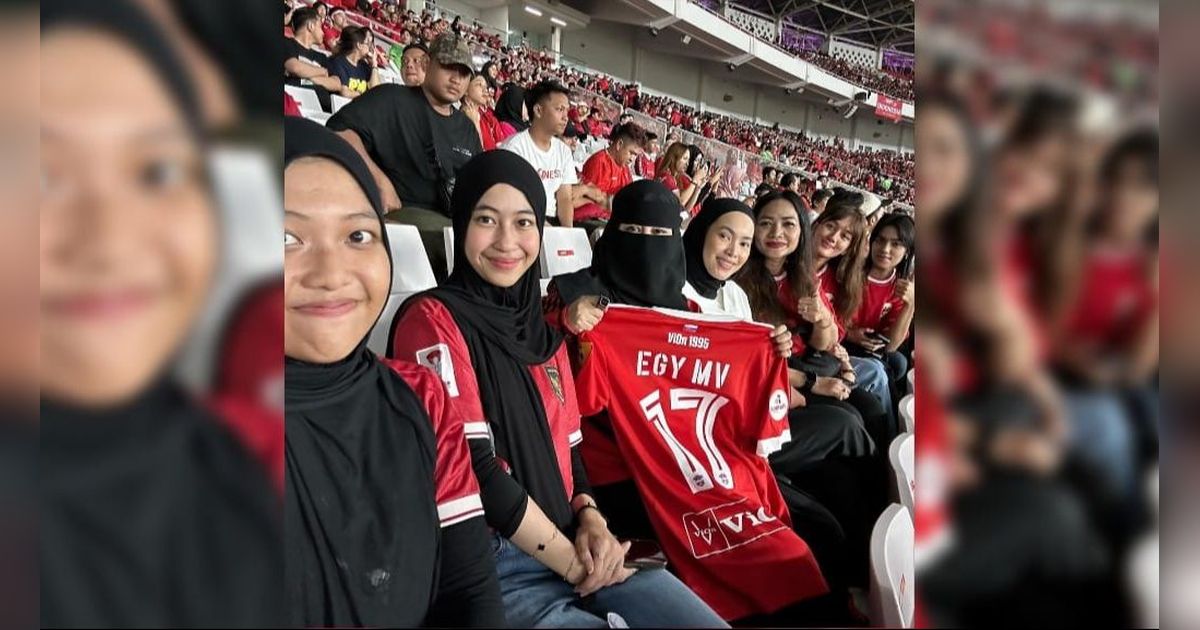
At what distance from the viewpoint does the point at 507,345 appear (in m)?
1.33

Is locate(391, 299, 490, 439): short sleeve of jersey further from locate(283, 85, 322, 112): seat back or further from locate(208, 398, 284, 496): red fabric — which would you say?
locate(283, 85, 322, 112): seat back

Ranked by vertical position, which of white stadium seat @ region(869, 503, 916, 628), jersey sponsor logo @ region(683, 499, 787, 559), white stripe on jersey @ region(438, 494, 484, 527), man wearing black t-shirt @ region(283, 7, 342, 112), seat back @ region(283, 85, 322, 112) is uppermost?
man wearing black t-shirt @ region(283, 7, 342, 112)

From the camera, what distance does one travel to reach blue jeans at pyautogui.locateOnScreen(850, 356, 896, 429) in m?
2.68

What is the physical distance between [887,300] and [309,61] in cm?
388

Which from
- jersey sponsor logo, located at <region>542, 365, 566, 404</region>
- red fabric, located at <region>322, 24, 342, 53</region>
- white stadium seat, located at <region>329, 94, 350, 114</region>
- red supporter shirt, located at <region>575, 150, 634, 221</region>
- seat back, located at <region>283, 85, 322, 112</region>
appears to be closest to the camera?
jersey sponsor logo, located at <region>542, 365, 566, 404</region>

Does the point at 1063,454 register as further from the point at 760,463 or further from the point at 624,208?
the point at 624,208

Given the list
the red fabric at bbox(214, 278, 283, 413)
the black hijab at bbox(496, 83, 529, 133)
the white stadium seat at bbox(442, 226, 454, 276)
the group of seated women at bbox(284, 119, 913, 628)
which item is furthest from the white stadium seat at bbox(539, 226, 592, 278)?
the black hijab at bbox(496, 83, 529, 133)

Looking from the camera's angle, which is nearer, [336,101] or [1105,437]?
[1105,437]

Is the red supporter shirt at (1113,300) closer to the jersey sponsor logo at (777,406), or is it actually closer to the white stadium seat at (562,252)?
the jersey sponsor logo at (777,406)

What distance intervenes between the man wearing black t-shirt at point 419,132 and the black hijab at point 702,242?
985 mm

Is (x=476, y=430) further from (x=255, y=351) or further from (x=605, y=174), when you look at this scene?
(x=605, y=174)

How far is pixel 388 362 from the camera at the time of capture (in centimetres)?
98

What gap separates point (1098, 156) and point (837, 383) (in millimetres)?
1966

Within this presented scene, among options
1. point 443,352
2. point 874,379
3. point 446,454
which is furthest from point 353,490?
point 874,379
